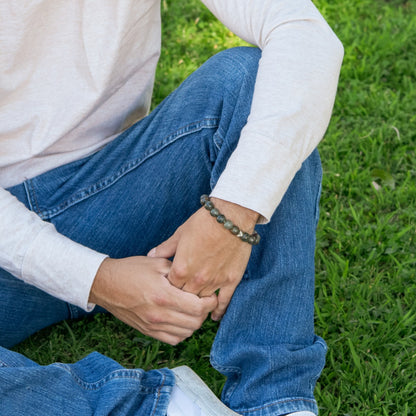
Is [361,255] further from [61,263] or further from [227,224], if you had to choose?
[61,263]

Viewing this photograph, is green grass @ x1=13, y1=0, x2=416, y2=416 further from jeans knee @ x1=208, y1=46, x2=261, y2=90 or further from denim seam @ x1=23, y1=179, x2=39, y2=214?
jeans knee @ x1=208, y1=46, x2=261, y2=90

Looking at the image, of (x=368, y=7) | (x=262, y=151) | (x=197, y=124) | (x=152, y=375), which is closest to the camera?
(x=262, y=151)

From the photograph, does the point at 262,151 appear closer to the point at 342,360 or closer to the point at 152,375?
the point at 152,375

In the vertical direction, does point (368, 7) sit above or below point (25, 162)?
below

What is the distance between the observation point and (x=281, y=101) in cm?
148

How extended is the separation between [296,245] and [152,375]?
476 mm

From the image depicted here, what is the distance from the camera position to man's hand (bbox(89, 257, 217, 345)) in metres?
1.53

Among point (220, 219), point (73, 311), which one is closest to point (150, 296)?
point (220, 219)

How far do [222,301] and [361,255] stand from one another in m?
0.84

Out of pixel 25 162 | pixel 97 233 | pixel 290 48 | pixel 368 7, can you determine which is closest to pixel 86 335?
pixel 97 233

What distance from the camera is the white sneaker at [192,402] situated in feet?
4.99

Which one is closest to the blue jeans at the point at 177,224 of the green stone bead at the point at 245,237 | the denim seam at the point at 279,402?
the denim seam at the point at 279,402

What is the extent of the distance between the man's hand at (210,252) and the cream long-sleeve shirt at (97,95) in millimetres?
49

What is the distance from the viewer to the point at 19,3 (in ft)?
5.16
